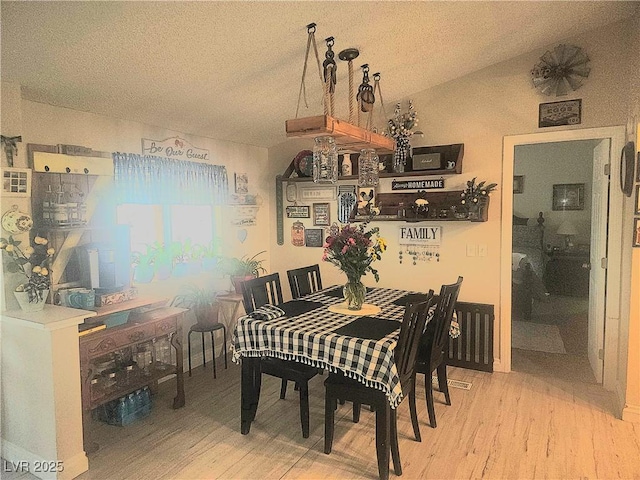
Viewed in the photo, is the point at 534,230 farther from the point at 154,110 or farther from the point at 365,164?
the point at 154,110

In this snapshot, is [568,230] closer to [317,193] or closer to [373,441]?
[317,193]

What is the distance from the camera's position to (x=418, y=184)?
4.11m

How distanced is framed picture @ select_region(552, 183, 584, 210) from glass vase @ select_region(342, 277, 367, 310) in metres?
4.66

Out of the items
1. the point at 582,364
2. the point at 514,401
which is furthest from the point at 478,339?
the point at 582,364

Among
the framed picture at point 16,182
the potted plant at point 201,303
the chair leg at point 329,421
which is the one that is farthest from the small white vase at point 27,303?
the chair leg at point 329,421

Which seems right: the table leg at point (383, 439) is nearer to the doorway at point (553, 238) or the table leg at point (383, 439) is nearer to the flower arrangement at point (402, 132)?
the flower arrangement at point (402, 132)

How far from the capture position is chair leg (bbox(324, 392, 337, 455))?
251cm

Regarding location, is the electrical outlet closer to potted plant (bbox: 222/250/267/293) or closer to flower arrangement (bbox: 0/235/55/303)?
potted plant (bbox: 222/250/267/293)

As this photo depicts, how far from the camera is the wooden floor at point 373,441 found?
8.02ft

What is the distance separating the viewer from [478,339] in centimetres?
392

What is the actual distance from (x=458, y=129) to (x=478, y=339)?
189 centimetres

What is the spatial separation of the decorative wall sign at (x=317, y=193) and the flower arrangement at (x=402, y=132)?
835 mm

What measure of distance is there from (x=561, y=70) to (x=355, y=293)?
243cm

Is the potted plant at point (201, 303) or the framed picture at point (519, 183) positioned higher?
the framed picture at point (519, 183)
